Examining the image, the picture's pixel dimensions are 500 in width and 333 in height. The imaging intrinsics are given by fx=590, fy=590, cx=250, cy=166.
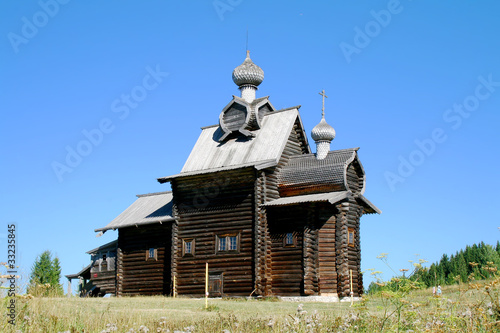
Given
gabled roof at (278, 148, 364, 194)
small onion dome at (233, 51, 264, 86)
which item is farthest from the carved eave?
gabled roof at (278, 148, 364, 194)

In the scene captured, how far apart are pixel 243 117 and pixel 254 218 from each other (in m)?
6.14

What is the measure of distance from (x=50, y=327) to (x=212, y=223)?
18.1 m

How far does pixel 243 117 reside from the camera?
30672 mm

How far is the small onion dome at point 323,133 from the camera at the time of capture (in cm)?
2900

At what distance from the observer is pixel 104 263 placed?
34.4 m

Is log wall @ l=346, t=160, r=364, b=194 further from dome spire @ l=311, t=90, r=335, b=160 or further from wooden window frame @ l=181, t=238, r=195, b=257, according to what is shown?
wooden window frame @ l=181, t=238, r=195, b=257

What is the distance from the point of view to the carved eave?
30375mm

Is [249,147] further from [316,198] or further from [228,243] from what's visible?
[316,198]

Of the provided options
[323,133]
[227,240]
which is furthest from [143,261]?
[323,133]

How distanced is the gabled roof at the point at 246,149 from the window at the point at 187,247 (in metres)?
3.33

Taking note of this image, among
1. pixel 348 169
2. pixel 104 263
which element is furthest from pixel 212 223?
pixel 104 263

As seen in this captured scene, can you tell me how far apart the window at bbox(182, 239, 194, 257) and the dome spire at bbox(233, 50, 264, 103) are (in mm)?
8529

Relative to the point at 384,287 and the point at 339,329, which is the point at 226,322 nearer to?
the point at 339,329

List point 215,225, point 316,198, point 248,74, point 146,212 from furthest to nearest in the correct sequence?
point 146,212 < point 248,74 < point 215,225 < point 316,198
